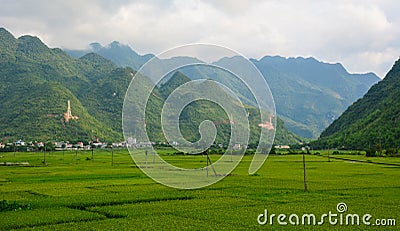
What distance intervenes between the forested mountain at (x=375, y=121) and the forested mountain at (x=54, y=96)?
745 inches

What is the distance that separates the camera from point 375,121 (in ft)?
245

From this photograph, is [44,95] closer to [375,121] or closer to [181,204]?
[375,121]

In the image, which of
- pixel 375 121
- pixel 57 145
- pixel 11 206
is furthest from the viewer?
pixel 57 145

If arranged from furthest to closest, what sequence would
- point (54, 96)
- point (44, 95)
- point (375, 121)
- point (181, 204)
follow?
1. point (44, 95)
2. point (54, 96)
3. point (375, 121)
4. point (181, 204)

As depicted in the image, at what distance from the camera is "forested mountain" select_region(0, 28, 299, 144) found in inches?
3590

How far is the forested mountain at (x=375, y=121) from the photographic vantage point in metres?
64.9

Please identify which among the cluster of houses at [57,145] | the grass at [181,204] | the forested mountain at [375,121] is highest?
the forested mountain at [375,121]

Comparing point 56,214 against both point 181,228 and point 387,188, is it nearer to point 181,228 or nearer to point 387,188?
point 181,228

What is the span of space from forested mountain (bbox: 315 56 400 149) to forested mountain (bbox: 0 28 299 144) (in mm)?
18919

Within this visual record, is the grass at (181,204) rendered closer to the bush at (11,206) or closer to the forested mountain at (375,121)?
the bush at (11,206)

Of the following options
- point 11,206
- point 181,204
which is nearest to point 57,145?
point 11,206

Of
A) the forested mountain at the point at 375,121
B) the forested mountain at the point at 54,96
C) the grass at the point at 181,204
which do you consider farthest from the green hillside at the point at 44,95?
the grass at the point at 181,204

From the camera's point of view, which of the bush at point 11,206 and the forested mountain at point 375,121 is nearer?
the bush at point 11,206

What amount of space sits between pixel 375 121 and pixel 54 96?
6445 cm
